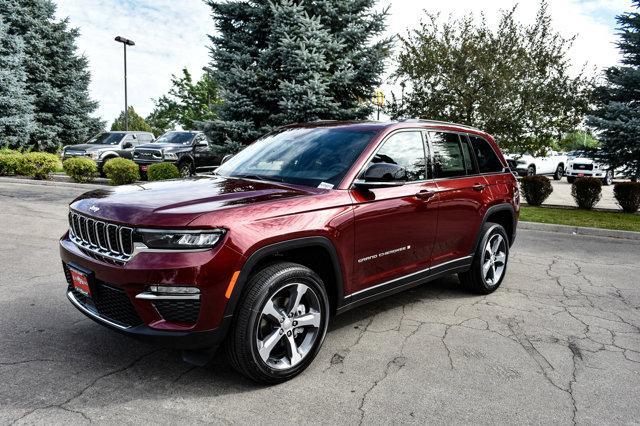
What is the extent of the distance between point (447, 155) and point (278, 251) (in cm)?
239

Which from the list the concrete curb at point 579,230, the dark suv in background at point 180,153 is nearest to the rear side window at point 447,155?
the concrete curb at point 579,230

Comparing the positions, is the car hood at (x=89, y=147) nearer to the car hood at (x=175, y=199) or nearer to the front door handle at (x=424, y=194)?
the car hood at (x=175, y=199)

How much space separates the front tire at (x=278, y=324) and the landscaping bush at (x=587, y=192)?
1163 centimetres

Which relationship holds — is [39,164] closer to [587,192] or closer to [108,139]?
[108,139]

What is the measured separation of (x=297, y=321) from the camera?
10.7 feet

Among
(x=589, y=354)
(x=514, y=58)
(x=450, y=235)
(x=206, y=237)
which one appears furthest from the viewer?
(x=514, y=58)

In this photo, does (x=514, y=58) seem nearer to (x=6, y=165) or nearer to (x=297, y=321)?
(x=297, y=321)

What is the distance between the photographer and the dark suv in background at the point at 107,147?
784 inches

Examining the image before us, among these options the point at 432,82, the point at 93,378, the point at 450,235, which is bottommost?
the point at 93,378

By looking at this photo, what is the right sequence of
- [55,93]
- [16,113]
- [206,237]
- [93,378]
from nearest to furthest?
[206,237] < [93,378] < [16,113] < [55,93]

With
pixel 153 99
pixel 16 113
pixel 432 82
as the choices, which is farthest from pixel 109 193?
pixel 153 99

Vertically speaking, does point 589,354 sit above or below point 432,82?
below

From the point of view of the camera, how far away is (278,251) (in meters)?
3.10

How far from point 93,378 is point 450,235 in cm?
324
